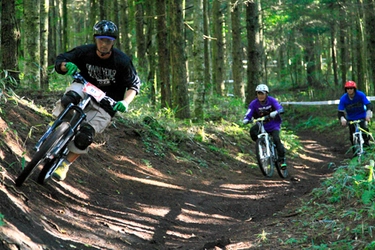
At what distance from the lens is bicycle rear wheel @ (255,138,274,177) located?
37.7ft

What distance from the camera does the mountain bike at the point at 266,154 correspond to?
1155cm

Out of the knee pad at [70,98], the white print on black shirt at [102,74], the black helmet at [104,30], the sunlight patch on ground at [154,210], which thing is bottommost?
the sunlight patch on ground at [154,210]

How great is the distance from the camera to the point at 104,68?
21.9ft

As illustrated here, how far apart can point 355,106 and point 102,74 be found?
7.59 metres

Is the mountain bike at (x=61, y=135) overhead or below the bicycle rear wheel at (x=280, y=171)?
overhead

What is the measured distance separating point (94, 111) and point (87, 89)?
0.46 meters

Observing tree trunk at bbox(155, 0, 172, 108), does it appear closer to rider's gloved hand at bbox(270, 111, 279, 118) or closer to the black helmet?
rider's gloved hand at bbox(270, 111, 279, 118)

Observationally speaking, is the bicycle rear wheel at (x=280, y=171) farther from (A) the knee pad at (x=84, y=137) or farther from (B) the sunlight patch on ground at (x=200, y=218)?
(A) the knee pad at (x=84, y=137)

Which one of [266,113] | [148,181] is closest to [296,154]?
[266,113]

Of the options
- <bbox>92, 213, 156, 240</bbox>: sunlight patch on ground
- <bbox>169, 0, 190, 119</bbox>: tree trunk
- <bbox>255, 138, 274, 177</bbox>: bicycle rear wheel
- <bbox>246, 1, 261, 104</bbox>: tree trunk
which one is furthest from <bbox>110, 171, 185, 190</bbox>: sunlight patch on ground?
<bbox>246, 1, 261, 104</bbox>: tree trunk

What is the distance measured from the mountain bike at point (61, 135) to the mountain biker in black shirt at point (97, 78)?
0.31 feet

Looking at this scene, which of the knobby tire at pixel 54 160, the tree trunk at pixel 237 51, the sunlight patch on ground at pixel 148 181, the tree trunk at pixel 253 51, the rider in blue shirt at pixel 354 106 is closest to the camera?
the knobby tire at pixel 54 160

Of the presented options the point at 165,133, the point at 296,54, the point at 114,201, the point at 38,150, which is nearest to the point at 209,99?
the point at 165,133

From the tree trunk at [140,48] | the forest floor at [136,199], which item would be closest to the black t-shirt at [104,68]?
the forest floor at [136,199]
